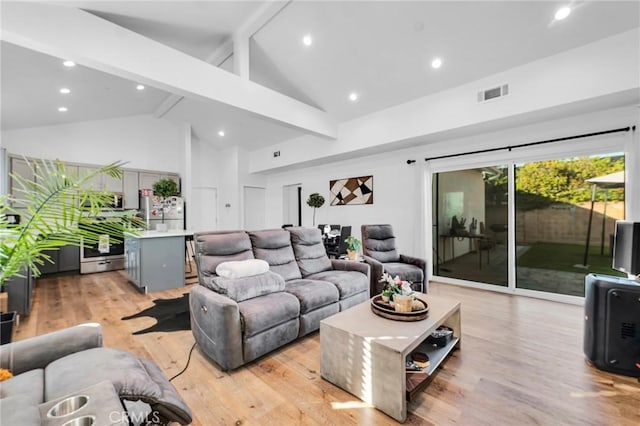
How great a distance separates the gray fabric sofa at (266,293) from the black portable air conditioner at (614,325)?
6.46 feet

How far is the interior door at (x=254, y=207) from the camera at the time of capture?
25.3ft

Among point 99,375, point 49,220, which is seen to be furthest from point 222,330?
point 49,220

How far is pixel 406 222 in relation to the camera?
515cm

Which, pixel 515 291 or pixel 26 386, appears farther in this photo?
pixel 515 291

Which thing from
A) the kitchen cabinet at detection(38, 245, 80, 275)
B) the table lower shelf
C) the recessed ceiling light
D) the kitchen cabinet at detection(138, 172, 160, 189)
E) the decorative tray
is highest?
the recessed ceiling light

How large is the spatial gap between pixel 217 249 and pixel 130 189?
15.8 feet

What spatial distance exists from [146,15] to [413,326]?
13.0ft

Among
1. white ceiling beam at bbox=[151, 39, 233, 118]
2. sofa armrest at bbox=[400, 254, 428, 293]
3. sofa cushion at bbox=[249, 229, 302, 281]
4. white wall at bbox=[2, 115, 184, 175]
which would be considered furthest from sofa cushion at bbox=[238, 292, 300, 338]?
white wall at bbox=[2, 115, 184, 175]

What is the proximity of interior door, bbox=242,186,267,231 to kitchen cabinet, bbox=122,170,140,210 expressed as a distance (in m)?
2.45

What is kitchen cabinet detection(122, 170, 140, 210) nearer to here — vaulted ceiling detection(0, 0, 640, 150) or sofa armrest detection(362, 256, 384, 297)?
vaulted ceiling detection(0, 0, 640, 150)

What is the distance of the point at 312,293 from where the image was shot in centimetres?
269

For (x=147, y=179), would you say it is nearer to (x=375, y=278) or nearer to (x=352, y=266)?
(x=352, y=266)

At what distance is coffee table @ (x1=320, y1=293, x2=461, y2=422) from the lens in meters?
1.67

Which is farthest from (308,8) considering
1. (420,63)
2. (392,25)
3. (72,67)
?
(72,67)
